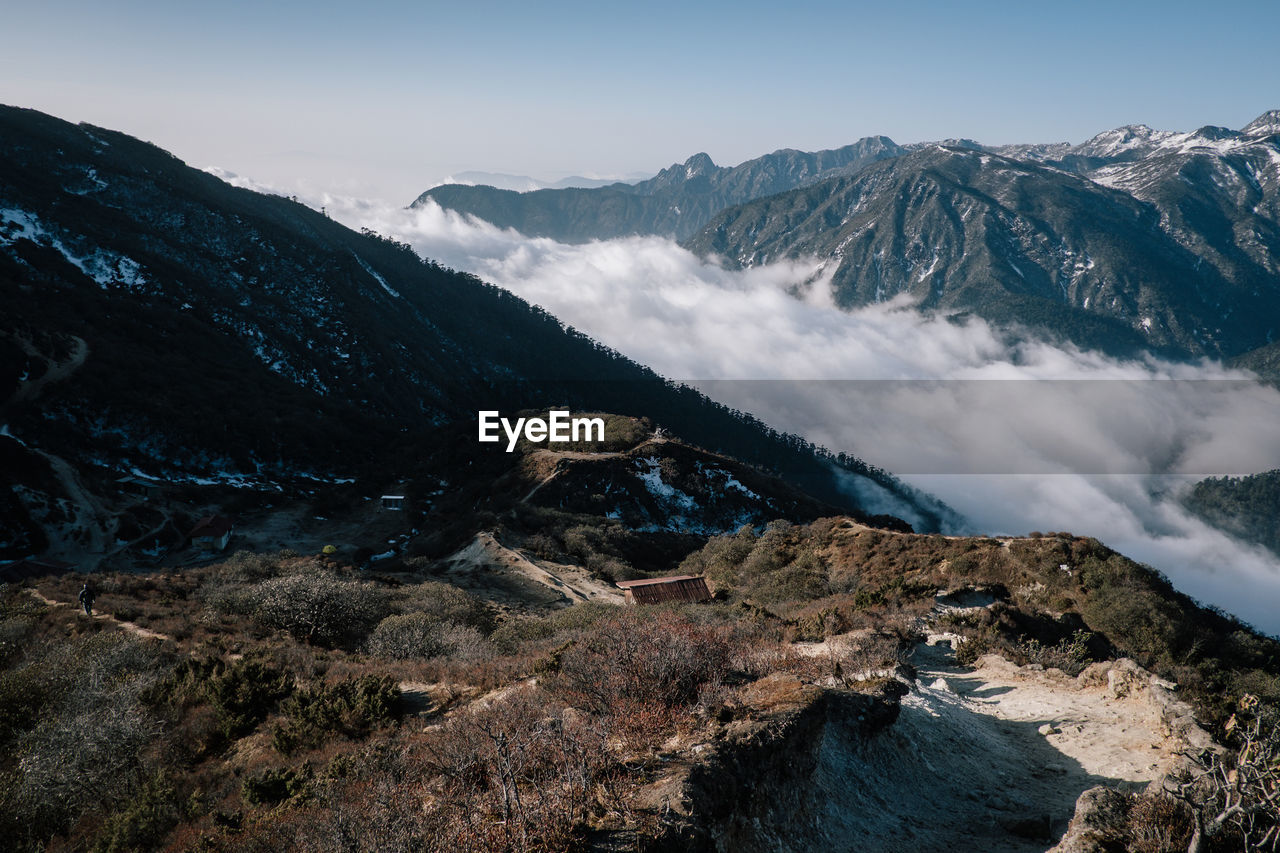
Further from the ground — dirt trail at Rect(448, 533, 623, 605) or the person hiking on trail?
the person hiking on trail

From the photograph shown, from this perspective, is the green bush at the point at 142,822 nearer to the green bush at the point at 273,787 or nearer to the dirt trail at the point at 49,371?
the green bush at the point at 273,787

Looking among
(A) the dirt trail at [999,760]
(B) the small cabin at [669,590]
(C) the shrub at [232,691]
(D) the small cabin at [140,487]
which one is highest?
(A) the dirt trail at [999,760]

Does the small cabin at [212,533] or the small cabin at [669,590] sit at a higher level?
the small cabin at [669,590]

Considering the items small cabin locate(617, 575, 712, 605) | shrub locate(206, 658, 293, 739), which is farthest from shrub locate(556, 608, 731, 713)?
small cabin locate(617, 575, 712, 605)

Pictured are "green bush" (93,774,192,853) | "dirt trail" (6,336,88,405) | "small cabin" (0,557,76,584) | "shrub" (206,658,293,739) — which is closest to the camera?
"green bush" (93,774,192,853)

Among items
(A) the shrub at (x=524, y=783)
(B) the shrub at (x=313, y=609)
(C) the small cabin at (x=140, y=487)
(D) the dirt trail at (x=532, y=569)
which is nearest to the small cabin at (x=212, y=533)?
(C) the small cabin at (x=140, y=487)

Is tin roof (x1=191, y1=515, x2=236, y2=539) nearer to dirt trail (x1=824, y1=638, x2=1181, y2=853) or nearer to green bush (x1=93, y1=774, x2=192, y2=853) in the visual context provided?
green bush (x1=93, y1=774, x2=192, y2=853)

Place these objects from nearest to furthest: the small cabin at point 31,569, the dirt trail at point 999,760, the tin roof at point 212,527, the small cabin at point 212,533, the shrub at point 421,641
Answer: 1. the dirt trail at point 999,760
2. the shrub at point 421,641
3. the small cabin at point 31,569
4. the small cabin at point 212,533
5. the tin roof at point 212,527
